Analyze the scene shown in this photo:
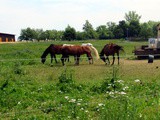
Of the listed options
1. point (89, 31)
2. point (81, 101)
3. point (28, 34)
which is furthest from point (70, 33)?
point (81, 101)

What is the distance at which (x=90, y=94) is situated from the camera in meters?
8.24

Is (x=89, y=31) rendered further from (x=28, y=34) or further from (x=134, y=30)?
(x=28, y=34)

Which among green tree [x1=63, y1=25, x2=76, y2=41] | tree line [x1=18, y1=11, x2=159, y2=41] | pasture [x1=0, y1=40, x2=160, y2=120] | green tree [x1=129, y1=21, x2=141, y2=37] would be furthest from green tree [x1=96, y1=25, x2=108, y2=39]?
pasture [x1=0, y1=40, x2=160, y2=120]

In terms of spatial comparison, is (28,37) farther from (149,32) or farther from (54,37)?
(149,32)

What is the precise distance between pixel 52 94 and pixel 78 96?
75cm

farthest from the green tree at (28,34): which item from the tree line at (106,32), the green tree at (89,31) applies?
the green tree at (89,31)

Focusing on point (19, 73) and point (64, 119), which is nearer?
point (64, 119)

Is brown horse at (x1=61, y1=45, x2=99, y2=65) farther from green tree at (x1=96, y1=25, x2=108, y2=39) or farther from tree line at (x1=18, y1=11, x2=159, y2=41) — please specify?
green tree at (x1=96, y1=25, x2=108, y2=39)

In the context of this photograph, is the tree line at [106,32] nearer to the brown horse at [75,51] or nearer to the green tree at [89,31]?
the green tree at [89,31]

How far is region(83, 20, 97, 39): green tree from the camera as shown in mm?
88125

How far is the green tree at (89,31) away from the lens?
289 feet

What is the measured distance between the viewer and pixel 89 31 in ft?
296

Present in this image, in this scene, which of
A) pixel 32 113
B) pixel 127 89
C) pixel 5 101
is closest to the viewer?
pixel 32 113

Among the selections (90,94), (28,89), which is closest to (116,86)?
(90,94)
